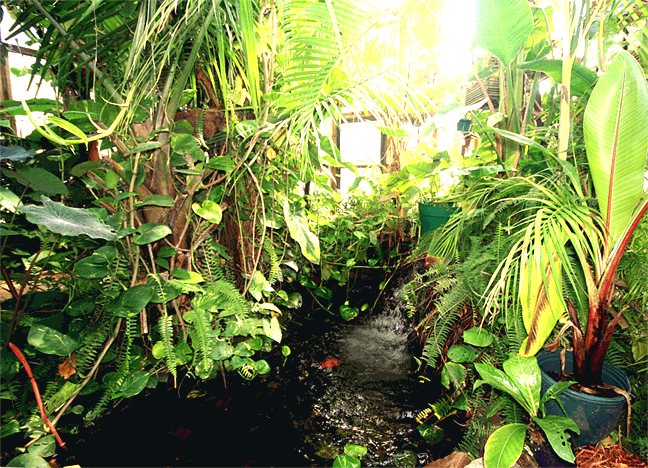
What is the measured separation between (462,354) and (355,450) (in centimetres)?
56

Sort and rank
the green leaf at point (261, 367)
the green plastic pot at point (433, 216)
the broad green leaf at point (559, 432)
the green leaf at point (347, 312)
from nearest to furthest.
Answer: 1. the broad green leaf at point (559, 432)
2. the green leaf at point (261, 367)
3. the green plastic pot at point (433, 216)
4. the green leaf at point (347, 312)

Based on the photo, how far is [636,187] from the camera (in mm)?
967

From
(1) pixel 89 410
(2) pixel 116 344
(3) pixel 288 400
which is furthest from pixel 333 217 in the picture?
(1) pixel 89 410

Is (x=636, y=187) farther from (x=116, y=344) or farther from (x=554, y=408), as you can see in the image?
(x=116, y=344)

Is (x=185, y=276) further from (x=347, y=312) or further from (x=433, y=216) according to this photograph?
(x=433, y=216)

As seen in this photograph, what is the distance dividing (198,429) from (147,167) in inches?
43.8

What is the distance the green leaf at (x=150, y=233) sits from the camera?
50.9 inches

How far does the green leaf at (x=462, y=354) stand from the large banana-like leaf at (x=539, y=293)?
36 cm

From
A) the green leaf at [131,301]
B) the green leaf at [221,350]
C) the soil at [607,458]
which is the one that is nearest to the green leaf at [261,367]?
the green leaf at [221,350]

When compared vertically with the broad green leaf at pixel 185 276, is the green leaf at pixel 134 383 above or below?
below

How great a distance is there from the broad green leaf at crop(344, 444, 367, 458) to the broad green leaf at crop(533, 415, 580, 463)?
2.08ft

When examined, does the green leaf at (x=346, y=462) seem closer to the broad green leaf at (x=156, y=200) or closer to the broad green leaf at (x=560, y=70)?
the broad green leaf at (x=156, y=200)

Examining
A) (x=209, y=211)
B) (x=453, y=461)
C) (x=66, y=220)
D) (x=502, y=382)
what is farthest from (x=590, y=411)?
(x=66, y=220)

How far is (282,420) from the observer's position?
1485 mm
